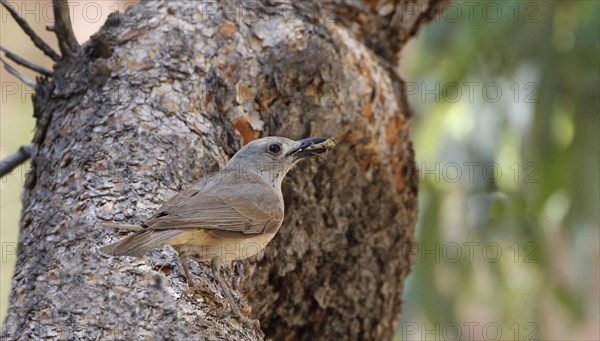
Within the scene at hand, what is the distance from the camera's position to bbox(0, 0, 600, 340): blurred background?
6.33m

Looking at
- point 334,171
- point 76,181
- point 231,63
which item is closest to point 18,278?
point 76,181

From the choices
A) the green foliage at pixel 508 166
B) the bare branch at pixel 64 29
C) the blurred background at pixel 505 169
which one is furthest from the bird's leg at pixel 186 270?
the green foliage at pixel 508 166

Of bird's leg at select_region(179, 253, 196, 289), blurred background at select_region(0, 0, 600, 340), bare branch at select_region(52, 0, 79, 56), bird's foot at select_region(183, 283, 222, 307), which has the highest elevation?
bare branch at select_region(52, 0, 79, 56)

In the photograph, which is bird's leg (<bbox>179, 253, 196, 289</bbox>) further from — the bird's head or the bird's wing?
the bird's head

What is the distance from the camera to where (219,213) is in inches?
147

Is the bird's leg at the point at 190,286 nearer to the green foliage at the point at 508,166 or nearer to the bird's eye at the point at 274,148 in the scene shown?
the bird's eye at the point at 274,148

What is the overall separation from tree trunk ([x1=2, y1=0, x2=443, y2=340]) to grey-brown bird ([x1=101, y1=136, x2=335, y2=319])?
11cm

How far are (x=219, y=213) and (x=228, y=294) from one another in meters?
0.42

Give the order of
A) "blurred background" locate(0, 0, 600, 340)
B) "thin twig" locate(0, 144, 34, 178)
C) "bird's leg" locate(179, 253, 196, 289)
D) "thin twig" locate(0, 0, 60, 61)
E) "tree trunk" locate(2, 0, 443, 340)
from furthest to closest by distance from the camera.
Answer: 1. "blurred background" locate(0, 0, 600, 340)
2. "thin twig" locate(0, 144, 34, 178)
3. "thin twig" locate(0, 0, 60, 61)
4. "bird's leg" locate(179, 253, 196, 289)
5. "tree trunk" locate(2, 0, 443, 340)

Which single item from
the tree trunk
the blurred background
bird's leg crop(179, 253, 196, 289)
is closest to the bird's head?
the tree trunk

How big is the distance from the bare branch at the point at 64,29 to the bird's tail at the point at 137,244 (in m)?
1.43

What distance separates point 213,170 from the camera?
4.04 metres

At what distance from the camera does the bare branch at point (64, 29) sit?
4078mm

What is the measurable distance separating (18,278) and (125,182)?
23.3 inches
